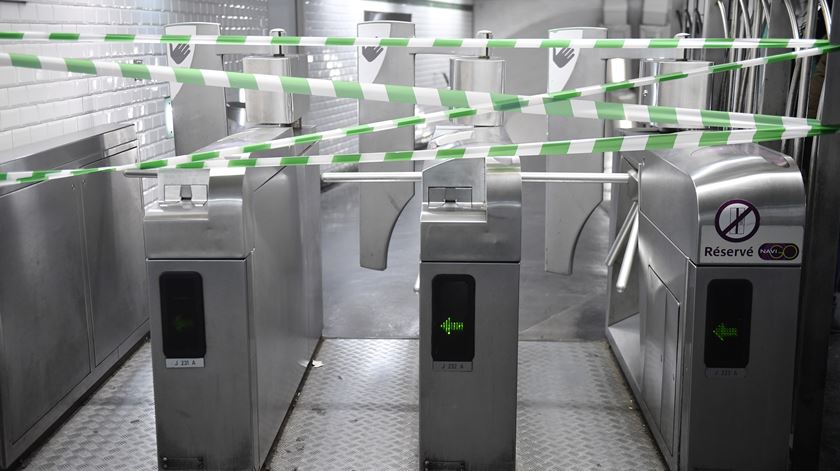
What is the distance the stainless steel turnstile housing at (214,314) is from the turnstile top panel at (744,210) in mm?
1092

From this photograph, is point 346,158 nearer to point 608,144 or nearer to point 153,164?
point 153,164

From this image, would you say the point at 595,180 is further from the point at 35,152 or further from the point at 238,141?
the point at 35,152

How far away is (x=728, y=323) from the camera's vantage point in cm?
209

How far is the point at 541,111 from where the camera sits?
1995 millimetres

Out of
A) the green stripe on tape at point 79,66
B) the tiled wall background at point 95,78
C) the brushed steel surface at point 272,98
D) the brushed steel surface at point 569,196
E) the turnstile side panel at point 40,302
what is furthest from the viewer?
the brushed steel surface at point 569,196

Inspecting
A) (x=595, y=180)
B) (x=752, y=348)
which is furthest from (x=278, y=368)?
(x=752, y=348)

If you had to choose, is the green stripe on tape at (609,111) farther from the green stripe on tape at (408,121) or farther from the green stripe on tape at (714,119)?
the green stripe on tape at (408,121)

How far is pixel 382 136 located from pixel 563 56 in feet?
2.10

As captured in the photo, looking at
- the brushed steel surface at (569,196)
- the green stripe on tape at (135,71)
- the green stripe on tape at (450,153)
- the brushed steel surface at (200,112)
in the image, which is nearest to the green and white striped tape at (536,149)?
the green stripe on tape at (450,153)

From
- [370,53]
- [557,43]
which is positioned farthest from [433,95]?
[370,53]

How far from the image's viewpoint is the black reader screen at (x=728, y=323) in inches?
81.1

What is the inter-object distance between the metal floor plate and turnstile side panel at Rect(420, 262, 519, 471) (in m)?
0.19

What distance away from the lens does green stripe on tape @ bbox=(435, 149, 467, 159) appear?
199cm

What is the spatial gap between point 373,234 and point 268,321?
620mm
